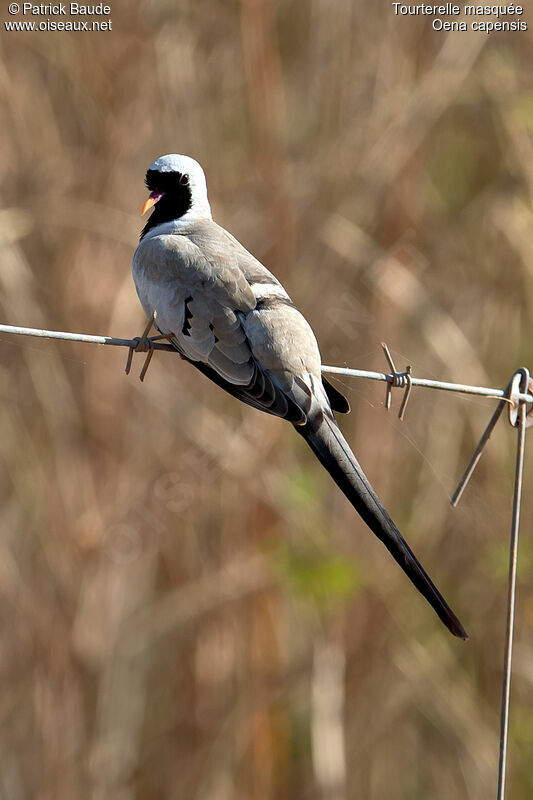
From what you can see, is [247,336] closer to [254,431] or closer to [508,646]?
[508,646]

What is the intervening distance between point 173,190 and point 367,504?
1302 mm

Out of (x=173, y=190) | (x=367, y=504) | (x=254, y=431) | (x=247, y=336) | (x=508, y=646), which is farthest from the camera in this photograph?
(x=254, y=431)

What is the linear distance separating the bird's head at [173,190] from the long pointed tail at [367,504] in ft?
3.20

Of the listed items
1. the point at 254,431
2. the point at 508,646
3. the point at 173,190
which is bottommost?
the point at 254,431

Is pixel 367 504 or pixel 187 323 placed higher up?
pixel 187 323

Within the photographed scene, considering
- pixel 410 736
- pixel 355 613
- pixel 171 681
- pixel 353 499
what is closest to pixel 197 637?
pixel 171 681

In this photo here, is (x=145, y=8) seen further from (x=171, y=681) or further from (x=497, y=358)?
(x=171, y=681)

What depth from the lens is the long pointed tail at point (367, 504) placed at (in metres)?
1.70

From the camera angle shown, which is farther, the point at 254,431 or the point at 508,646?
the point at 254,431

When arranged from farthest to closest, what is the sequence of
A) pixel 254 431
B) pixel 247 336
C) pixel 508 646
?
pixel 254 431 → pixel 247 336 → pixel 508 646

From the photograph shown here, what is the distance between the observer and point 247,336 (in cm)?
215

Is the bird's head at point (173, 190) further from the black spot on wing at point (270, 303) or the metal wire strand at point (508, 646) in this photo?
the metal wire strand at point (508, 646)

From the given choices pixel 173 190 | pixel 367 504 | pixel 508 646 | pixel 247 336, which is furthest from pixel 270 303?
pixel 508 646

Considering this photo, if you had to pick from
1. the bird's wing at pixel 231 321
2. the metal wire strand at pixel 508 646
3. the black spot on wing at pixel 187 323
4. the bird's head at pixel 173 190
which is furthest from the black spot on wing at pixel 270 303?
the metal wire strand at pixel 508 646
